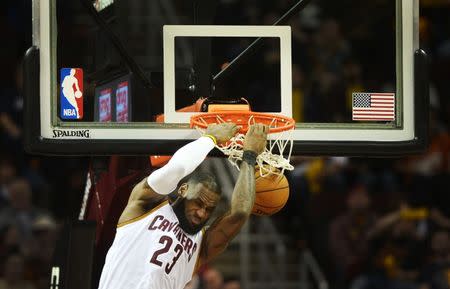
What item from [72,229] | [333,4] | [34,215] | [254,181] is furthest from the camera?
[333,4]

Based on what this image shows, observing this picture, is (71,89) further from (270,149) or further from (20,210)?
(20,210)

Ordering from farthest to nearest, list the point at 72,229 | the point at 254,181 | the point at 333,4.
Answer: the point at 333,4 < the point at 72,229 < the point at 254,181

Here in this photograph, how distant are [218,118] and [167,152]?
1.11 ft

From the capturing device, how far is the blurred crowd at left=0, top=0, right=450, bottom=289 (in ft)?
39.4

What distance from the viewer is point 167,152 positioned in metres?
7.25

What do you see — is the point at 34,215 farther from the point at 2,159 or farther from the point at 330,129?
the point at 330,129

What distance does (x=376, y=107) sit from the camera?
7445 millimetres

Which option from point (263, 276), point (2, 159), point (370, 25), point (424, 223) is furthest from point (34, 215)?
point (370, 25)

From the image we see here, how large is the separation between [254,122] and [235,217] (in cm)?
55

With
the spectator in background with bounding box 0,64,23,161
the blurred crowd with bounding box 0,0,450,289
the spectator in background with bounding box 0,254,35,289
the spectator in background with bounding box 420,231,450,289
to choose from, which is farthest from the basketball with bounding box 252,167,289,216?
the spectator in background with bounding box 0,64,23,161

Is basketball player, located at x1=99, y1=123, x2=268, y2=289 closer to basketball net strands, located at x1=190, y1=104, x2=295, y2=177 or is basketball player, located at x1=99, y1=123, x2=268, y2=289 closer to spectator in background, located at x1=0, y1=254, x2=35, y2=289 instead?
basketball net strands, located at x1=190, y1=104, x2=295, y2=177

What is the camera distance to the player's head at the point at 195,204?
731cm

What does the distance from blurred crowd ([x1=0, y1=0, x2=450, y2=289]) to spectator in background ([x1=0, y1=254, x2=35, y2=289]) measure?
0.03 feet

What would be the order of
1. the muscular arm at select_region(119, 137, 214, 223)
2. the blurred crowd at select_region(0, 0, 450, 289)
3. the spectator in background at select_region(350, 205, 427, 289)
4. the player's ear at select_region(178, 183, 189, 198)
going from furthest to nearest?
the spectator in background at select_region(350, 205, 427, 289) → the blurred crowd at select_region(0, 0, 450, 289) → the player's ear at select_region(178, 183, 189, 198) → the muscular arm at select_region(119, 137, 214, 223)
